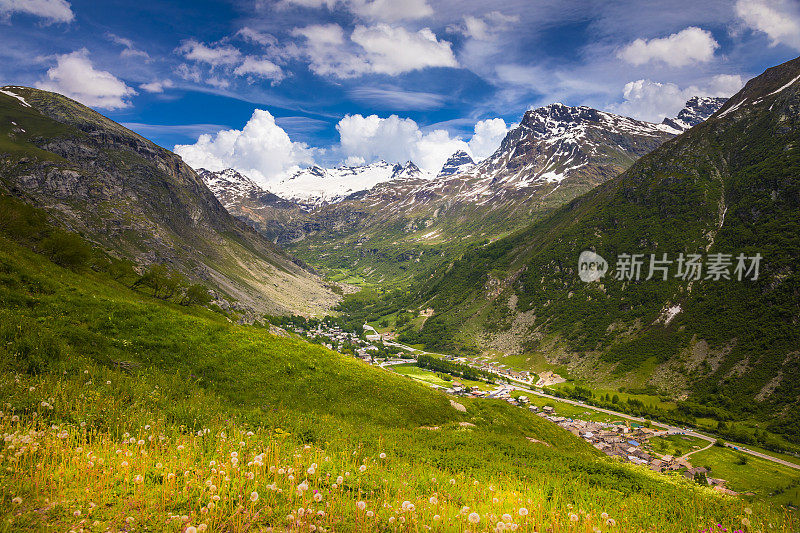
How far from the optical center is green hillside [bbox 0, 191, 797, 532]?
6.91 m

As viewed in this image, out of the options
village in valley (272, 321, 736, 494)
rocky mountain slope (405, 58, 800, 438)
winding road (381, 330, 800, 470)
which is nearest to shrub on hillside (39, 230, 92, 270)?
village in valley (272, 321, 736, 494)

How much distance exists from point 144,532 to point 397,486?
19.4 feet

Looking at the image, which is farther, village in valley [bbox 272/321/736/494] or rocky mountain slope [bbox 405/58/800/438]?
rocky mountain slope [bbox 405/58/800/438]

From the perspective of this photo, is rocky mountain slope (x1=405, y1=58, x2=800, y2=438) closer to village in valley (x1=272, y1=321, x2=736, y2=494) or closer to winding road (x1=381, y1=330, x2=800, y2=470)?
winding road (x1=381, y1=330, x2=800, y2=470)

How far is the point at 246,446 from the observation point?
35.0 feet

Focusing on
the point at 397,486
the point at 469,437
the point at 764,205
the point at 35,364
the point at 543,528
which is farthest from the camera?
the point at 764,205

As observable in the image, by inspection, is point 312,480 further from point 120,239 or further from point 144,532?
point 120,239

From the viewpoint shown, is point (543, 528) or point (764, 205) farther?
point (764, 205)

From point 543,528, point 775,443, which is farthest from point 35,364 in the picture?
point 775,443

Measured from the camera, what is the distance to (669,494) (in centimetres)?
Result: 1436

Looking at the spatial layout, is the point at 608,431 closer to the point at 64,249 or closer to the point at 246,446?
the point at 246,446

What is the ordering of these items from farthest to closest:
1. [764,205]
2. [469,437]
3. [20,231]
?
[764,205]
[20,231]
[469,437]

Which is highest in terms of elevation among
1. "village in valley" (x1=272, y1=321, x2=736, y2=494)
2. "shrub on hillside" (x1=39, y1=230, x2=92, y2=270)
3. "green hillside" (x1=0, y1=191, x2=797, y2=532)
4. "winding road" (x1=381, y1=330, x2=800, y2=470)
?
"shrub on hillside" (x1=39, y1=230, x2=92, y2=270)

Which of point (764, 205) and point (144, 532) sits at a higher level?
point (764, 205)
